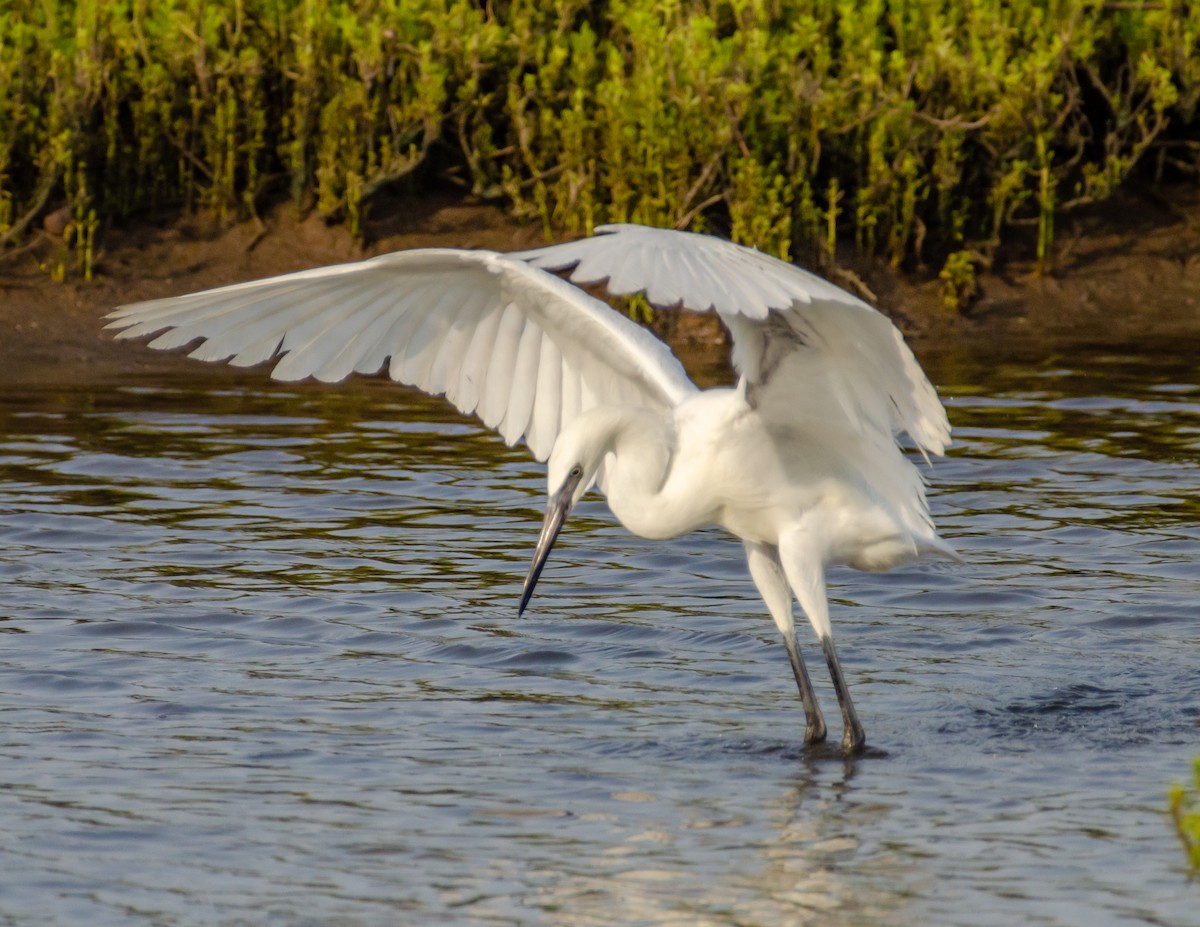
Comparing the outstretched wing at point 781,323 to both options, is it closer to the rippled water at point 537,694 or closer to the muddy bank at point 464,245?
the rippled water at point 537,694

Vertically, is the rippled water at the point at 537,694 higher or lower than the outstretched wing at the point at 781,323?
lower

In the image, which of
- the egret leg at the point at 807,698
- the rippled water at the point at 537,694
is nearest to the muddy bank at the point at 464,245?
the rippled water at the point at 537,694

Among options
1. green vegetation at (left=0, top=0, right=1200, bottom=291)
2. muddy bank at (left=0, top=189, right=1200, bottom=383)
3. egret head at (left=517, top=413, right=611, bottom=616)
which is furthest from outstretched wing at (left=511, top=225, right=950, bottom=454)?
muddy bank at (left=0, top=189, right=1200, bottom=383)

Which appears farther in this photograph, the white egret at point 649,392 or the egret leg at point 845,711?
the egret leg at point 845,711

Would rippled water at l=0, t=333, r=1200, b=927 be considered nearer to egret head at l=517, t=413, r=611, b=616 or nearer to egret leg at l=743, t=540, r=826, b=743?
egret leg at l=743, t=540, r=826, b=743

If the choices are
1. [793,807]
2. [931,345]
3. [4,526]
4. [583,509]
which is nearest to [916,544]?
[793,807]

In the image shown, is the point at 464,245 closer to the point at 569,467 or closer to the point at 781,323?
the point at 569,467

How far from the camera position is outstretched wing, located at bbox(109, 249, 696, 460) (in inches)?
217

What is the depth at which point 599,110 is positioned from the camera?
11273mm

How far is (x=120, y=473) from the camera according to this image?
8812mm

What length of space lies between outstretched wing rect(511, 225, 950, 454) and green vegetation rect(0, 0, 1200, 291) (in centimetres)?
554

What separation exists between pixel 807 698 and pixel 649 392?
0.99 metres

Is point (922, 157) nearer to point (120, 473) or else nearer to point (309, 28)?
point (309, 28)

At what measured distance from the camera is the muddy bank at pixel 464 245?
36.2 ft
